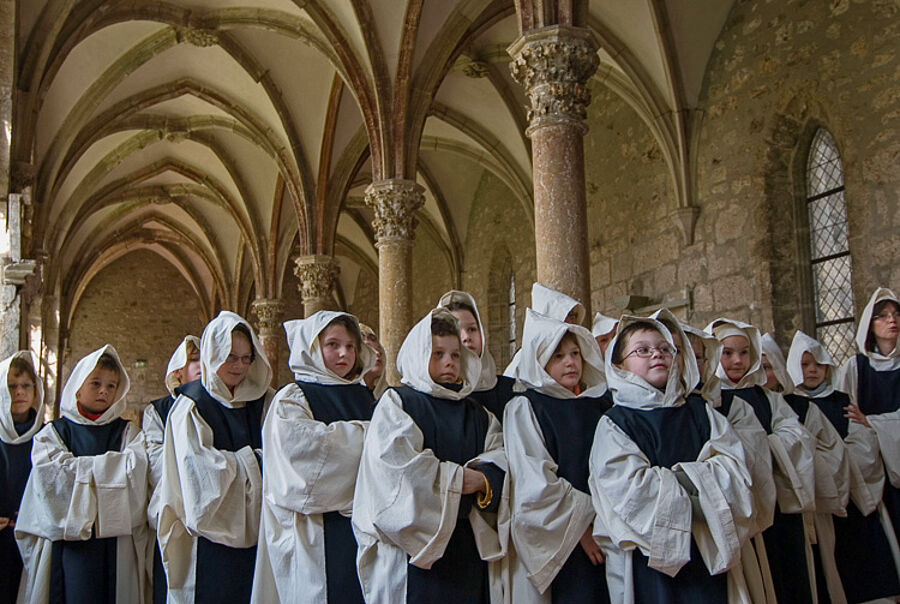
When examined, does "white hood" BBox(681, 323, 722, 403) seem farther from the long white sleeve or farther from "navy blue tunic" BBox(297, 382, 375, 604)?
"navy blue tunic" BBox(297, 382, 375, 604)

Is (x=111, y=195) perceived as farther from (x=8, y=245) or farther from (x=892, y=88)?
(x=892, y=88)

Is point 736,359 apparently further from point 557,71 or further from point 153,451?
point 557,71

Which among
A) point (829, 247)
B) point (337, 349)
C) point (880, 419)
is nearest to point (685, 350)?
point (337, 349)

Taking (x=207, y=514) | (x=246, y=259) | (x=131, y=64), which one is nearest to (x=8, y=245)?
(x=207, y=514)

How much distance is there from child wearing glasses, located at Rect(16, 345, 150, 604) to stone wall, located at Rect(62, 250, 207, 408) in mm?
24826

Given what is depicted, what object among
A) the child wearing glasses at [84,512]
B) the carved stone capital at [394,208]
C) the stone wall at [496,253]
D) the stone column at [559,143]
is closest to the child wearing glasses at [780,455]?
the child wearing glasses at [84,512]

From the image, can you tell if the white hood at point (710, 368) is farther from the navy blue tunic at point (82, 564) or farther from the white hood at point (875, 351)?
the navy blue tunic at point (82, 564)

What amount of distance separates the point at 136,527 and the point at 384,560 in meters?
1.74

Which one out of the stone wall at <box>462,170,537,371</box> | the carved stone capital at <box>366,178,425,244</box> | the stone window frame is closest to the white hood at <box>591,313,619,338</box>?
the stone window frame

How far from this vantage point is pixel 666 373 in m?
3.60

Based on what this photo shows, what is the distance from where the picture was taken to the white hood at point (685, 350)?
12.0 ft

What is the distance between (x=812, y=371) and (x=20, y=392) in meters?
4.59

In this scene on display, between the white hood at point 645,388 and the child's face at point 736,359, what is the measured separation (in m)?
0.98

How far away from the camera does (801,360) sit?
5461mm
